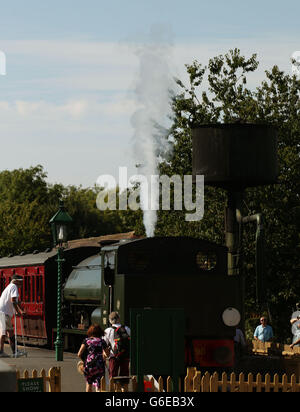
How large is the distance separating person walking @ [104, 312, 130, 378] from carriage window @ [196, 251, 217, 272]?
12.7ft

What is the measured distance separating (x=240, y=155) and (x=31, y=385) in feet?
45.5

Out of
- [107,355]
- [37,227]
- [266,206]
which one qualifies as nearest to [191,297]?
[107,355]

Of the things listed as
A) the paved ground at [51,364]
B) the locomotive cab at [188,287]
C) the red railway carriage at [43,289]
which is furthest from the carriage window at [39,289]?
the locomotive cab at [188,287]

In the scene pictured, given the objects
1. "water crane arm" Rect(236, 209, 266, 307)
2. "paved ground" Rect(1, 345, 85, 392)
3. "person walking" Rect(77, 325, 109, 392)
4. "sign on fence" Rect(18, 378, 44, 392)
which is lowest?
"paved ground" Rect(1, 345, 85, 392)

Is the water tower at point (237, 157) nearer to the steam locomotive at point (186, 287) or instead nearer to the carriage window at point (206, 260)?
the carriage window at point (206, 260)

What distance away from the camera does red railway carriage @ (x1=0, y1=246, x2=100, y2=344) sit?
26750mm

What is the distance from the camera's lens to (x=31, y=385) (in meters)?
13.1

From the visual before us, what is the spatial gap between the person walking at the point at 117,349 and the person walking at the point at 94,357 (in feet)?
4.49

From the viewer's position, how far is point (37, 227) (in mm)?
71875

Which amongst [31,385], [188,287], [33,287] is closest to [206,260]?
[188,287]

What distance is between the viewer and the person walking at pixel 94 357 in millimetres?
14323

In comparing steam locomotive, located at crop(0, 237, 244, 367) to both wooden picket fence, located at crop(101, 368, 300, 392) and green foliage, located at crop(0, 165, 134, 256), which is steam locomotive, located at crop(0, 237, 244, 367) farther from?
green foliage, located at crop(0, 165, 134, 256)

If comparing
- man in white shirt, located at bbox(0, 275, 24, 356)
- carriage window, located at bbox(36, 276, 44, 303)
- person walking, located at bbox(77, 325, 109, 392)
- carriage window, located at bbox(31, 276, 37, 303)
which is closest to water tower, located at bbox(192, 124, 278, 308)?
carriage window, located at bbox(36, 276, 44, 303)

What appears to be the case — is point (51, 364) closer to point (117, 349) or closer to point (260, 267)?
point (117, 349)
